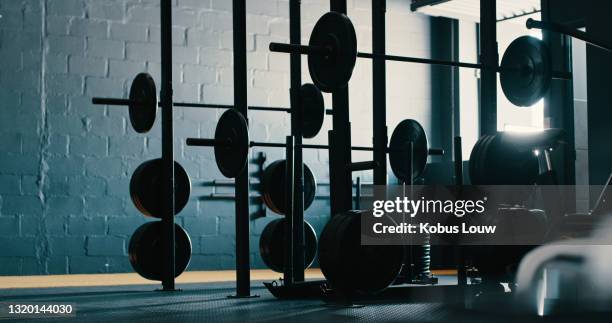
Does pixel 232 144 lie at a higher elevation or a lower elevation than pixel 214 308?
higher

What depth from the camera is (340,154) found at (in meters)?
3.38

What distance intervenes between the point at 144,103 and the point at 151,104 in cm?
6

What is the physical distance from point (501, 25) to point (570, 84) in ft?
5.59

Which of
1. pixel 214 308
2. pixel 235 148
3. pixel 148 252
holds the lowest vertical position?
pixel 214 308

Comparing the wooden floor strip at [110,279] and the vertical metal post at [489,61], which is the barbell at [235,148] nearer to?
the vertical metal post at [489,61]

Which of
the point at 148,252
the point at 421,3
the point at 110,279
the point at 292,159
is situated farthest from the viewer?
the point at 421,3

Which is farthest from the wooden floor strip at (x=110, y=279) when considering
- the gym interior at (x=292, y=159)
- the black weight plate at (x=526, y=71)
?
the black weight plate at (x=526, y=71)

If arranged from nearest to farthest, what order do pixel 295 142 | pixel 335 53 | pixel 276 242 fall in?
pixel 335 53 → pixel 295 142 → pixel 276 242

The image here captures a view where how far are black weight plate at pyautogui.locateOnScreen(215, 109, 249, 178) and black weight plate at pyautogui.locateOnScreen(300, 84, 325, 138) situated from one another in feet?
1.56

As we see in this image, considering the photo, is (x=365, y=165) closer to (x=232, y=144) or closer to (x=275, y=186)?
(x=232, y=144)

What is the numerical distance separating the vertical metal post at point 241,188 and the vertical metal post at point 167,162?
1.67ft

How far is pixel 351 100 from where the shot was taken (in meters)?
7.37

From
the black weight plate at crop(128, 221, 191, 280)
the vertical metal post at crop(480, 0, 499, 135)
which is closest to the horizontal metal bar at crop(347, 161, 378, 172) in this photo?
the vertical metal post at crop(480, 0, 499, 135)

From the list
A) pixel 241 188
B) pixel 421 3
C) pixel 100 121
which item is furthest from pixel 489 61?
pixel 421 3
